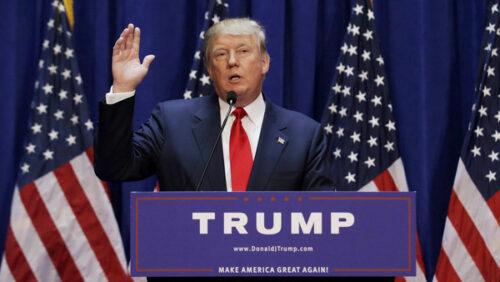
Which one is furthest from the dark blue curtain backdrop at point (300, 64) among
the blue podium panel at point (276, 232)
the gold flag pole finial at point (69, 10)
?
the blue podium panel at point (276, 232)

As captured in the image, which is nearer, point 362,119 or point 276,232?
point 276,232

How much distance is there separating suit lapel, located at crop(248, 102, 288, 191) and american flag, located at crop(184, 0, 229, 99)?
5.33 feet

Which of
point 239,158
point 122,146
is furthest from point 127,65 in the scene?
point 239,158

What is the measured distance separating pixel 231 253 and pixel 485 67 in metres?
3.01

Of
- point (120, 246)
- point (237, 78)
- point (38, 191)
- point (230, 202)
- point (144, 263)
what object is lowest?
point (120, 246)

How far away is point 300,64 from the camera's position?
4.70m

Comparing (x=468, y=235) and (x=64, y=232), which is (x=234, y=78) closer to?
(x=64, y=232)

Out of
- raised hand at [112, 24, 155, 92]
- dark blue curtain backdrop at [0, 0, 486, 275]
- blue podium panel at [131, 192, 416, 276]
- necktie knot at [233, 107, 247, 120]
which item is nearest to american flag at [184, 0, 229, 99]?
dark blue curtain backdrop at [0, 0, 486, 275]

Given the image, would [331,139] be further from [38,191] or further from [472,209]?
[38,191]

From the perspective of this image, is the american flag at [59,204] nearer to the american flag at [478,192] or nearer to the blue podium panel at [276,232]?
the american flag at [478,192]

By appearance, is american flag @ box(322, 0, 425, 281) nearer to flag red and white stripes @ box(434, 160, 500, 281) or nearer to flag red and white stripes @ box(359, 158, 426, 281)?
flag red and white stripes @ box(359, 158, 426, 281)

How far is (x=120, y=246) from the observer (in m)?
4.46

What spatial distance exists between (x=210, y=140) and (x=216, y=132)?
0.05 m

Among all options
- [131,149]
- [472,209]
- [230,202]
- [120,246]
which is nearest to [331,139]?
[472,209]
